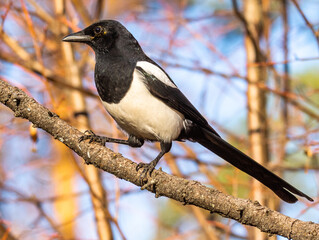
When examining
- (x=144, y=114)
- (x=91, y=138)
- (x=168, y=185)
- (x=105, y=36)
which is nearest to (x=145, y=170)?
(x=168, y=185)

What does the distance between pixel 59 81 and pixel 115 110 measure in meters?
0.70

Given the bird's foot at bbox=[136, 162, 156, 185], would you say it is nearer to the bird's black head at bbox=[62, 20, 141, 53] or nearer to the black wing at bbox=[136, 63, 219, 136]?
the black wing at bbox=[136, 63, 219, 136]

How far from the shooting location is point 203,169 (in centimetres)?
442

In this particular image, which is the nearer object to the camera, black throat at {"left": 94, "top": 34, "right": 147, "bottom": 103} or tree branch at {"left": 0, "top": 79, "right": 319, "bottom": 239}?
tree branch at {"left": 0, "top": 79, "right": 319, "bottom": 239}

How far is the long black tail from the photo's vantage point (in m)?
3.46

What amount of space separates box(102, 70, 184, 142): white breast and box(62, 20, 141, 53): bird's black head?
0.43 meters

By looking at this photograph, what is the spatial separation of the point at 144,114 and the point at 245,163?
0.94m

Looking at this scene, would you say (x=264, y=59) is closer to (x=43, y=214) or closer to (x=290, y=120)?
(x=290, y=120)

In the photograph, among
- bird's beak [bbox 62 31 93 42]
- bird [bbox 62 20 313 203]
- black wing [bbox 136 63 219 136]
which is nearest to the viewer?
bird [bbox 62 20 313 203]

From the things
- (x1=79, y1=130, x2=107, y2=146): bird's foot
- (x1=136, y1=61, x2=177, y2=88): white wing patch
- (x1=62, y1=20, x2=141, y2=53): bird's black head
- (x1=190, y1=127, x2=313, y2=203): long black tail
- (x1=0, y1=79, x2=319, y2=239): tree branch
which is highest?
(x1=62, y1=20, x2=141, y2=53): bird's black head

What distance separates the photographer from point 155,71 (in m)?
3.95

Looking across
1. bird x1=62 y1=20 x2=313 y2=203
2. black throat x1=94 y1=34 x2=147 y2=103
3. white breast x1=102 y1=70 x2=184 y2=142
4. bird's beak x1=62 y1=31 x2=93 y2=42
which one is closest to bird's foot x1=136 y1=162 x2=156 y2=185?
bird x1=62 y1=20 x2=313 y2=203

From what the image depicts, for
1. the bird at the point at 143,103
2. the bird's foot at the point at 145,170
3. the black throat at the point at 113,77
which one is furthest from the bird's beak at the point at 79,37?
the bird's foot at the point at 145,170

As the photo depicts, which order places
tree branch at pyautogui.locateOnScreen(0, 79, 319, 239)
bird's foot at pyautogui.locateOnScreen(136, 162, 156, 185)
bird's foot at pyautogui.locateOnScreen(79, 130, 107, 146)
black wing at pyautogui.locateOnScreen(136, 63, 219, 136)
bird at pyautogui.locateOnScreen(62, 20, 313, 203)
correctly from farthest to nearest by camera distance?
1. black wing at pyautogui.locateOnScreen(136, 63, 219, 136)
2. bird at pyautogui.locateOnScreen(62, 20, 313, 203)
3. bird's foot at pyautogui.locateOnScreen(79, 130, 107, 146)
4. bird's foot at pyautogui.locateOnScreen(136, 162, 156, 185)
5. tree branch at pyautogui.locateOnScreen(0, 79, 319, 239)
